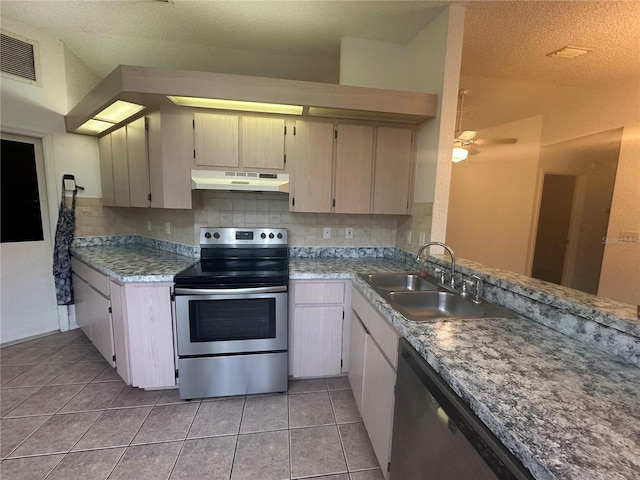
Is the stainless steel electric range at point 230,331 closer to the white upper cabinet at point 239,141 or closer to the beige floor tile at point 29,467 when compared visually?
the beige floor tile at point 29,467

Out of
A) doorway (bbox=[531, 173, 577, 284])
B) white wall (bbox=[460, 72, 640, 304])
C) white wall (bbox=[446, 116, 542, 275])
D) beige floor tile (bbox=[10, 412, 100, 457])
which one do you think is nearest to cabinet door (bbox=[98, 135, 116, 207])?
beige floor tile (bbox=[10, 412, 100, 457])

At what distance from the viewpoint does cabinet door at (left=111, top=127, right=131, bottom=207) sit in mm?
2502

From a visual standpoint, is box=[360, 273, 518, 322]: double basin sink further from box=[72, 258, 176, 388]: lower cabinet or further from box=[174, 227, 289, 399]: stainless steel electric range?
box=[72, 258, 176, 388]: lower cabinet

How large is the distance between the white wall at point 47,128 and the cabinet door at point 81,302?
0.93 feet

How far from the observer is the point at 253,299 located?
191 centimetres

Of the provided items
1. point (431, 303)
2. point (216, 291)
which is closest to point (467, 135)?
point (431, 303)

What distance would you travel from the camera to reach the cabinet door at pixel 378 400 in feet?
4.33

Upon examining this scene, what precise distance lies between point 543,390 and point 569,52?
2.94m

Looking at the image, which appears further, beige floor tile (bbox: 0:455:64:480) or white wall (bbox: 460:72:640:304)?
white wall (bbox: 460:72:640:304)

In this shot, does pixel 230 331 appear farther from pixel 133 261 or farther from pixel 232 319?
pixel 133 261

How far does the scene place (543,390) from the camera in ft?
2.45

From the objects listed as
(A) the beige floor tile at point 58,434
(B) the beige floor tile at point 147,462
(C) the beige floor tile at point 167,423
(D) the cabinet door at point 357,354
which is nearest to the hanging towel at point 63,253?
(A) the beige floor tile at point 58,434

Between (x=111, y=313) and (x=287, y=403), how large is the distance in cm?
150

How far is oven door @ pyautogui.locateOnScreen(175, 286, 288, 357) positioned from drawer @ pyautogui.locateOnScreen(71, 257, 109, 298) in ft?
2.52
